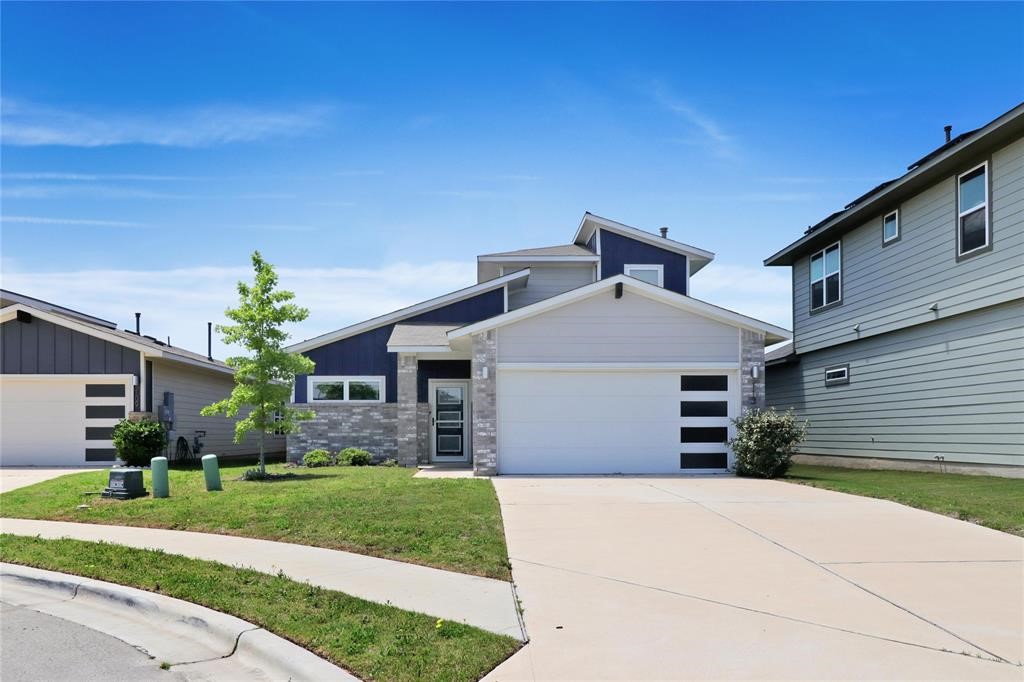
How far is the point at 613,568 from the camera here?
25.0 ft

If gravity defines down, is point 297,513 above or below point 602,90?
below

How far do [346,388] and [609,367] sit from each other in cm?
788

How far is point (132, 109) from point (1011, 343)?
18.0m

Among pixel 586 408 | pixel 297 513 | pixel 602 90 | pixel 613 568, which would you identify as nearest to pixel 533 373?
pixel 586 408

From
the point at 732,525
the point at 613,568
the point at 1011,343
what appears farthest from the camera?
the point at 1011,343

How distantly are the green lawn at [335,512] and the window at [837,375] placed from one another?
38.4ft

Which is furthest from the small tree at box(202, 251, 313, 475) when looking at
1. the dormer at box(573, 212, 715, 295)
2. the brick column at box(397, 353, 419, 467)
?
the dormer at box(573, 212, 715, 295)

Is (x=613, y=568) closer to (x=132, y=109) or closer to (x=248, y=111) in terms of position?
(x=248, y=111)

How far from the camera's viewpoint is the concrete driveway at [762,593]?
5062 mm

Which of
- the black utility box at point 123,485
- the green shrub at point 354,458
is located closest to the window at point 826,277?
the green shrub at point 354,458

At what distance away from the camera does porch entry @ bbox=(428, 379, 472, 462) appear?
20.1 metres

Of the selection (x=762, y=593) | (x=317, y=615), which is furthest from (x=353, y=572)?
(x=762, y=593)

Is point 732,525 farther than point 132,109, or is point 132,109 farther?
point 132,109

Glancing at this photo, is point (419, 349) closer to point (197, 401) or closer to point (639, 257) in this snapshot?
point (639, 257)
